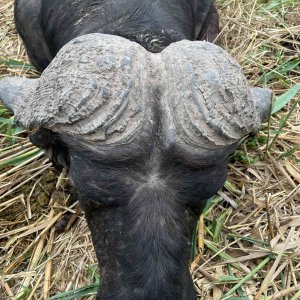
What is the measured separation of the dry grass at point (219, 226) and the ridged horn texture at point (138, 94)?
1.03 meters

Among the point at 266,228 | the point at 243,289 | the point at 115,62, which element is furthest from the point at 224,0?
the point at 115,62

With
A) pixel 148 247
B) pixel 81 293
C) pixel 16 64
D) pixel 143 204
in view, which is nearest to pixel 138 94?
pixel 143 204

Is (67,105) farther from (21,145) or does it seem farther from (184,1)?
(21,145)

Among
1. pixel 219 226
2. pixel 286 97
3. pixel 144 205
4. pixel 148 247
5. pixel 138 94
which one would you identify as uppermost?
→ pixel 138 94

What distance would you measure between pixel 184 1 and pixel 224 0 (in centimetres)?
147

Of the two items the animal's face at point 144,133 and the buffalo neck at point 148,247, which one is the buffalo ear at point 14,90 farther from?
the buffalo neck at point 148,247

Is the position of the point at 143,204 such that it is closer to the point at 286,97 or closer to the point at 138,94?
the point at 138,94

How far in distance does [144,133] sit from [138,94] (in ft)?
0.46

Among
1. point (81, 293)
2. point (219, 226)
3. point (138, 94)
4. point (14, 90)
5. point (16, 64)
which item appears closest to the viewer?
point (138, 94)

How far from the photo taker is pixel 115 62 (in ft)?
7.01

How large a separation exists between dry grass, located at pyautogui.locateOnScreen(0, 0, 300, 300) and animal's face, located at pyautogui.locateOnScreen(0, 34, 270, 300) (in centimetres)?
85

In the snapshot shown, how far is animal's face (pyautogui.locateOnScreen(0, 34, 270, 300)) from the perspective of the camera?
2.14 metres

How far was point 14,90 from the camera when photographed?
257 centimetres

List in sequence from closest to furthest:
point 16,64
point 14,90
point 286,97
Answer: point 14,90
point 286,97
point 16,64
